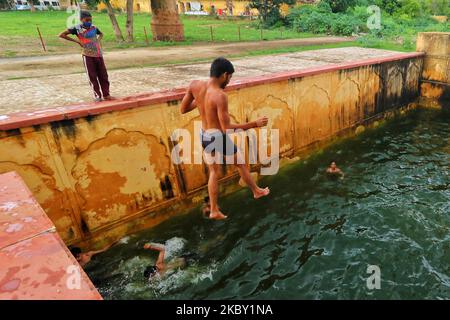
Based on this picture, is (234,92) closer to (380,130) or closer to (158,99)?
(158,99)

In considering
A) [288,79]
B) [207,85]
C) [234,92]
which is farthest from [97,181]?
[288,79]

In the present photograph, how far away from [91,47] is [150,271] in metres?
3.72

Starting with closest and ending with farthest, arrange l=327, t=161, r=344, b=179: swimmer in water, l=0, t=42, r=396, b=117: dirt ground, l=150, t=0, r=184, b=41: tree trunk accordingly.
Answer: l=0, t=42, r=396, b=117: dirt ground < l=327, t=161, r=344, b=179: swimmer in water < l=150, t=0, r=184, b=41: tree trunk

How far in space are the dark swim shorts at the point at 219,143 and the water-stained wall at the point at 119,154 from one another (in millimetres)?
1503

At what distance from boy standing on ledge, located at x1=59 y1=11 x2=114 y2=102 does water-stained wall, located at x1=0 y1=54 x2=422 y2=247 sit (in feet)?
1.59

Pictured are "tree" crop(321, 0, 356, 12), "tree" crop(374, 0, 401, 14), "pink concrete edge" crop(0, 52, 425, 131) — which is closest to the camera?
"pink concrete edge" crop(0, 52, 425, 131)

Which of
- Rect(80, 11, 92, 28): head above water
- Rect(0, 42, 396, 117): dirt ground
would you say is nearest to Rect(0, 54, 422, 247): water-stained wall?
Rect(0, 42, 396, 117): dirt ground

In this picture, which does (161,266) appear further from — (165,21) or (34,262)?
(165,21)

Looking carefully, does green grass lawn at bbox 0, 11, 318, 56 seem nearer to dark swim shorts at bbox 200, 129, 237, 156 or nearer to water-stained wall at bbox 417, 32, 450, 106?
water-stained wall at bbox 417, 32, 450, 106

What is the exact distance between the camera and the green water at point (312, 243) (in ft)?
14.5

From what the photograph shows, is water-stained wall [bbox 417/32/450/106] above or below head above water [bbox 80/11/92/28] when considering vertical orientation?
below

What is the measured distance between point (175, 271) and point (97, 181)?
1975 millimetres

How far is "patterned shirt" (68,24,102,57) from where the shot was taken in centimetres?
496
